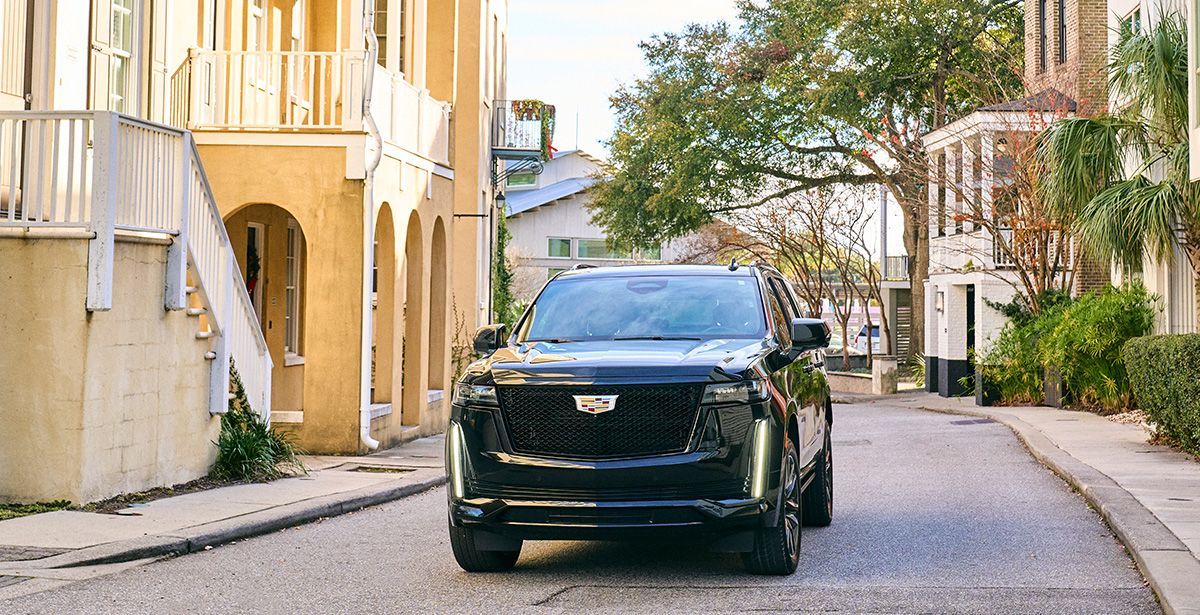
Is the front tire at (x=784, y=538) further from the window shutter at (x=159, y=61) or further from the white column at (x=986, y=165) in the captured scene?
the white column at (x=986, y=165)

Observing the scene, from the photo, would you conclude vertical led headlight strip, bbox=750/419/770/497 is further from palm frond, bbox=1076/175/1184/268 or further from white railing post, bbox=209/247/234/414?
palm frond, bbox=1076/175/1184/268

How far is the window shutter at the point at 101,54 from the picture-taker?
48.2ft

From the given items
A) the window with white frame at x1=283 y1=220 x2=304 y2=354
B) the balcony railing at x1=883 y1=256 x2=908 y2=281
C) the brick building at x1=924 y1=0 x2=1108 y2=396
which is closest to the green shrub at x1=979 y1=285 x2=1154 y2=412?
the brick building at x1=924 y1=0 x2=1108 y2=396

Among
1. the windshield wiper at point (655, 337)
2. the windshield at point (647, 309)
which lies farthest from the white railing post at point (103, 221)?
the windshield wiper at point (655, 337)

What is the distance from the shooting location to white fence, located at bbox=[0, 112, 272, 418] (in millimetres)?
11008

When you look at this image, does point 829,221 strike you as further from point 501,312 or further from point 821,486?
point 821,486

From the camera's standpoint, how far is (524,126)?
30.2m

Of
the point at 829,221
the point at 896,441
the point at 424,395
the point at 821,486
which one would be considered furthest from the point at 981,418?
the point at 829,221

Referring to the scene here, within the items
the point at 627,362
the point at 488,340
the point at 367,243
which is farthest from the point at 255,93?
the point at 627,362

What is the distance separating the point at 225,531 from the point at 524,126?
2081cm

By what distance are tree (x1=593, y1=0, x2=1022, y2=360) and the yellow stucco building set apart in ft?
48.0

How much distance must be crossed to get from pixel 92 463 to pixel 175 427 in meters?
1.52

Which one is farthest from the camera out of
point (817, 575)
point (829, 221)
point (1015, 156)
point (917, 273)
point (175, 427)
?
point (829, 221)

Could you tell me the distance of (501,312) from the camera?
3247 centimetres
